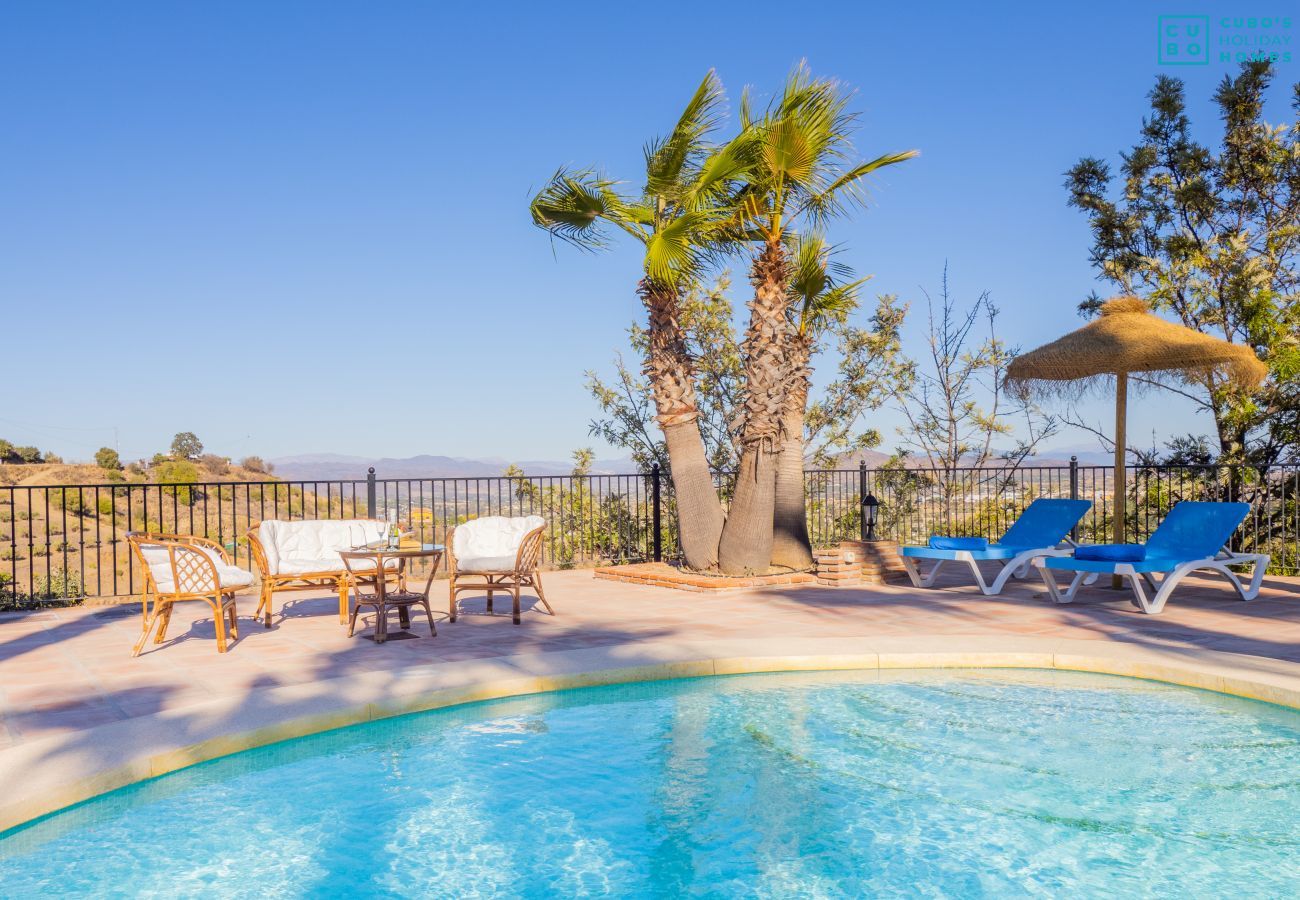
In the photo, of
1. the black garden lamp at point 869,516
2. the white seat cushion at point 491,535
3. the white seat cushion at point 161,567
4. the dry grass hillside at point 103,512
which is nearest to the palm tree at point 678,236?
the black garden lamp at point 869,516

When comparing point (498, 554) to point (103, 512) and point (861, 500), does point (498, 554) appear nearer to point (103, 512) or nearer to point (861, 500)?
point (861, 500)

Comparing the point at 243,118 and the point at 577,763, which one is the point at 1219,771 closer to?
the point at 577,763

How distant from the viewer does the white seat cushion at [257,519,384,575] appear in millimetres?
7035

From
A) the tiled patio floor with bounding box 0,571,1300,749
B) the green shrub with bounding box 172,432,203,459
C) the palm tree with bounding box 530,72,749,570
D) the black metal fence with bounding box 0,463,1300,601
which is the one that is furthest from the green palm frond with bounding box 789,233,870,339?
the green shrub with bounding box 172,432,203,459

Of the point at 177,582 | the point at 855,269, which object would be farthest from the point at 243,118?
the point at 177,582

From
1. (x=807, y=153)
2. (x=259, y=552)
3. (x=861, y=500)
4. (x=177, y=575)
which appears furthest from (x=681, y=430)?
(x=177, y=575)

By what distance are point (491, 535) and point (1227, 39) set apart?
34.1 feet

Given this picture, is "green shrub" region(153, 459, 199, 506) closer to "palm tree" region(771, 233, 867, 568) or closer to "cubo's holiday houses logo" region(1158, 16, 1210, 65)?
"palm tree" region(771, 233, 867, 568)

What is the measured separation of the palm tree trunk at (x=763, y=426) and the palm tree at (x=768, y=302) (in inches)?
0.4

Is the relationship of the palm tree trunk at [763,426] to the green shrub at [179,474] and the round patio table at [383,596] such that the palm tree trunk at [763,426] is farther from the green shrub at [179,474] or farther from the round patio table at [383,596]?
the green shrub at [179,474]

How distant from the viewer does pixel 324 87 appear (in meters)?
15.5

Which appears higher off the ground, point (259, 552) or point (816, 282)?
point (816, 282)

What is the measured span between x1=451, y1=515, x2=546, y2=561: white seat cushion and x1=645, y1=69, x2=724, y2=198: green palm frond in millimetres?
3915

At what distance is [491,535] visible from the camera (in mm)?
7828
